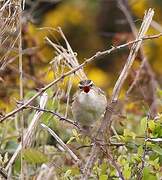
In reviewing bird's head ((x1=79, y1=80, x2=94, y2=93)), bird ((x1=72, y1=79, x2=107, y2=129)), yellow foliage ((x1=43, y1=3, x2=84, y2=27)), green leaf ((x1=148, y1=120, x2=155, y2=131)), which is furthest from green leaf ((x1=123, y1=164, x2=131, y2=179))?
yellow foliage ((x1=43, y1=3, x2=84, y2=27))

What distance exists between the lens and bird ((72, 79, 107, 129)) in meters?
3.27

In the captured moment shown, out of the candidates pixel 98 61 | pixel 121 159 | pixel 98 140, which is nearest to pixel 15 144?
pixel 121 159

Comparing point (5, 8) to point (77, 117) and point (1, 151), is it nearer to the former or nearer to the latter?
point (77, 117)

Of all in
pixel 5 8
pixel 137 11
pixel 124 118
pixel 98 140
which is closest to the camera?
pixel 98 140

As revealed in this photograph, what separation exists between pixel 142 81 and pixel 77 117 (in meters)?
2.07

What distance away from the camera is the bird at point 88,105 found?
10.7ft

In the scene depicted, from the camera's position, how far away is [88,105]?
10.8 feet

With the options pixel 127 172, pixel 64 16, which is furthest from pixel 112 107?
pixel 64 16

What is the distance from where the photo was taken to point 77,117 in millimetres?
3324

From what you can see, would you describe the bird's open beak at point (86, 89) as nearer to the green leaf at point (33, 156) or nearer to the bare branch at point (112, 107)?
the bare branch at point (112, 107)

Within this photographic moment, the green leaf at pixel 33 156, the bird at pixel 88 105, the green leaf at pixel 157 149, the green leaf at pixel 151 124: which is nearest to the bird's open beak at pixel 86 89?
the bird at pixel 88 105

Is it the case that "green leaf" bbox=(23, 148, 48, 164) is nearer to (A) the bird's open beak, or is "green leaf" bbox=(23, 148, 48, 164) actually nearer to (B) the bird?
(B) the bird

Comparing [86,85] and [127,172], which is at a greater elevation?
[86,85]

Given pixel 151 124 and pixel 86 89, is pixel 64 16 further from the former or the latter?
pixel 151 124
